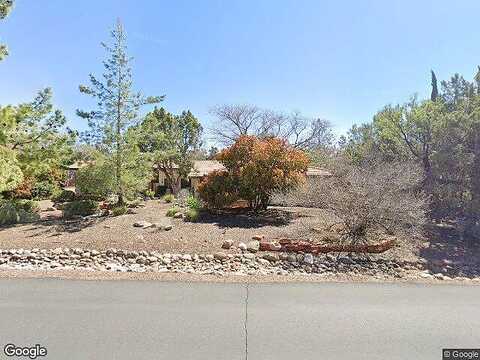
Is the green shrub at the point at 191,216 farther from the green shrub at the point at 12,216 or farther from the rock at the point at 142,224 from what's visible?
the green shrub at the point at 12,216

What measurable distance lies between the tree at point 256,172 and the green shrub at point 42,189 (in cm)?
1301

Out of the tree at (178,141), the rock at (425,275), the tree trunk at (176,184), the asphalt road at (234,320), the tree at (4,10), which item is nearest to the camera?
the asphalt road at (234,320)

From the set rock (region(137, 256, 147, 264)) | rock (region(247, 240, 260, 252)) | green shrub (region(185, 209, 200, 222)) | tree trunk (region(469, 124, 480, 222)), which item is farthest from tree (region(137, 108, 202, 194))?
tree trunk (region(469, 124, 480, 222))

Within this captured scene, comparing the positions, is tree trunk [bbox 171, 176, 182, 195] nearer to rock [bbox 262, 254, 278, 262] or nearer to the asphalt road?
rock [bbox 262, 254, 278, 262]

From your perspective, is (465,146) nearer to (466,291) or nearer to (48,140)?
(466,291)

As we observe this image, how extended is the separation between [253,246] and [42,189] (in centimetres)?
1810

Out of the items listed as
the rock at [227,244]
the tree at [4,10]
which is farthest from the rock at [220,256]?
the tree at [4,10]

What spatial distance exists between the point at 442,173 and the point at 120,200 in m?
13.0

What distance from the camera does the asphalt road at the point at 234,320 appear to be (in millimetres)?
3658

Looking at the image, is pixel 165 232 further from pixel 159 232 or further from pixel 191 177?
pixel 191 177

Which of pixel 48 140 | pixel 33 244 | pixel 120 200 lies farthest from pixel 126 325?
pixel 48 140

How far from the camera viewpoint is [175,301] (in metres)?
5.21

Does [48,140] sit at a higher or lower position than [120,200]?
higher

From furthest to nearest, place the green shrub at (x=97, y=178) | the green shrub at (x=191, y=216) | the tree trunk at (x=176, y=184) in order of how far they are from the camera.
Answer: the tree trunk at (x=176, y=184), the green shrub at (x=97, y=178), the green shrub at (x=191, y=216)
